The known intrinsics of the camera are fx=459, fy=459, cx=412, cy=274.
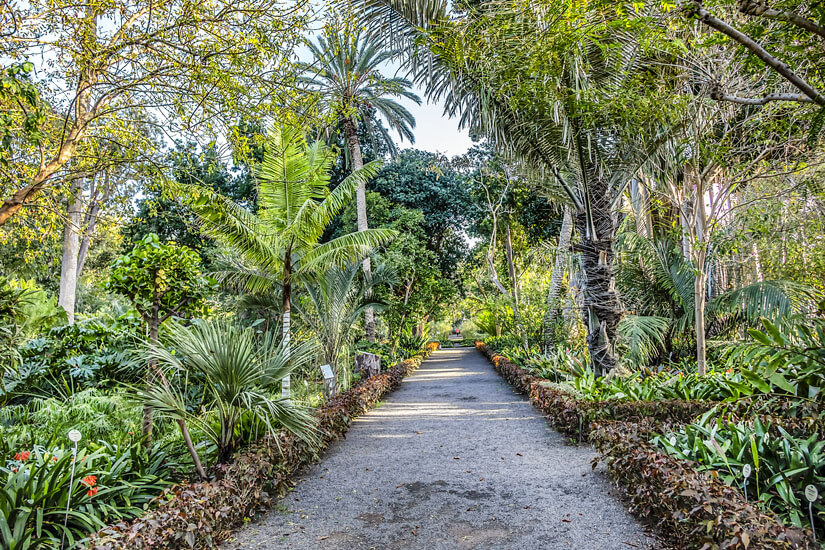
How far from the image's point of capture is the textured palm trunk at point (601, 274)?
7.75 meters

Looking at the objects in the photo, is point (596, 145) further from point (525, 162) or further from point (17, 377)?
point (17, 377)

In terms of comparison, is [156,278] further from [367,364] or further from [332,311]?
[367,364]

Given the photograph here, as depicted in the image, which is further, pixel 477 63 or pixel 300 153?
pixel 300 153

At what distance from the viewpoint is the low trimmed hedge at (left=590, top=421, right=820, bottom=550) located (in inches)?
98.6

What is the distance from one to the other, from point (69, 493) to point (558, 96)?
6977 millimetres

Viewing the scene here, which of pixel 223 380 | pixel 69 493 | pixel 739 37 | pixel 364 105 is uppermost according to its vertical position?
pixel 364 105

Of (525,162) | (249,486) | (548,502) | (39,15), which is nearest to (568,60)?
(525,162)

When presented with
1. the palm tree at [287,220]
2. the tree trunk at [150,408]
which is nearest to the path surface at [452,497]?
the tree trunk at [150,408]

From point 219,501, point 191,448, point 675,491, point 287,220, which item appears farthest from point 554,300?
point 219,501

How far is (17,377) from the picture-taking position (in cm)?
786

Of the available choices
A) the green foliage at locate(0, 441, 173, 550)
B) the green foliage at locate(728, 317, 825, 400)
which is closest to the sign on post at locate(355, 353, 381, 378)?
the green foliage at locate(0, 441, 173, 550)

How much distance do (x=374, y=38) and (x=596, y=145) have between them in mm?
4030

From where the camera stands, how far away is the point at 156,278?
5109 mm

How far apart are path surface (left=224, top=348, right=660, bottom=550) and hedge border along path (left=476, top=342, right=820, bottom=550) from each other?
259mm
